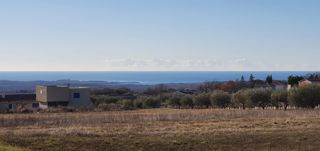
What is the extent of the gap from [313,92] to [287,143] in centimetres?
5933

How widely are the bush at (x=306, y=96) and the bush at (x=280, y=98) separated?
18.3 feet

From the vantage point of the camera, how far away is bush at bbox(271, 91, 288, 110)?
91.5 m

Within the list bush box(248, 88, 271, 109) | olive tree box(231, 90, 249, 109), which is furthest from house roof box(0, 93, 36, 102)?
bush box(248, 88, 271, 109)

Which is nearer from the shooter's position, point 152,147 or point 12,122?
point 152,147

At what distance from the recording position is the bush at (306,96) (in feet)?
271

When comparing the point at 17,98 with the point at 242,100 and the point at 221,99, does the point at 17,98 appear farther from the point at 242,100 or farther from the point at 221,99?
the point at 242,100

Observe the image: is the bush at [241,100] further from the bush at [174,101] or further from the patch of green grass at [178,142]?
the patch of green grass at [178,142]

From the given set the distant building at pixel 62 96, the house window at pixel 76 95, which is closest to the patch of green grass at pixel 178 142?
the distant building at pixel 62 96

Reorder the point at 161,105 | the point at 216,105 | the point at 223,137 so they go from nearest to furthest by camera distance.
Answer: the point at 223,137 → the point at 216,105 → the point at 161,105

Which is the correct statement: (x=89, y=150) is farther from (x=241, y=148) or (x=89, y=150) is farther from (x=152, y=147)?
(x=241, y=148)

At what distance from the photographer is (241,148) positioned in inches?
965

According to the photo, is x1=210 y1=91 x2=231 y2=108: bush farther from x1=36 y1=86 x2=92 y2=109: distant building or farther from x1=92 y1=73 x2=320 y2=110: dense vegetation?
x1=36 y1=86 x2=92 y2=109: distant building

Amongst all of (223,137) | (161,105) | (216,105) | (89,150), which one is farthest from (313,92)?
(89,150)

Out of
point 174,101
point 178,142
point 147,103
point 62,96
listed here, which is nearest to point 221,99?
point 174,101
